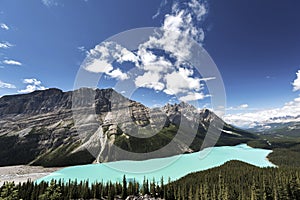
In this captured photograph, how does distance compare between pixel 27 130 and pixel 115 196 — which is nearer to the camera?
pixel 115 196

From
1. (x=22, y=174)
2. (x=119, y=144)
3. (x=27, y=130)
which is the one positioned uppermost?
(x=27, y=130)

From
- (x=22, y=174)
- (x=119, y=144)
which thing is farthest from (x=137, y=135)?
(x=22, y=174)

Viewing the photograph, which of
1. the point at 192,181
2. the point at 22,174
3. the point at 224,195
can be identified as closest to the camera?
the point at 224,195

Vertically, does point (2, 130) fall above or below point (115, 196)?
above

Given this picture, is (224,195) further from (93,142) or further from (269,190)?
(93,142)

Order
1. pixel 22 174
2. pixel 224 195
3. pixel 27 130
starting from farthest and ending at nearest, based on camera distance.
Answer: pixel 27 130
pixel 22 174
pixel 224 195

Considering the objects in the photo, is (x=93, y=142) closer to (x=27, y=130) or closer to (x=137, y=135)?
(x=137, y=135)
